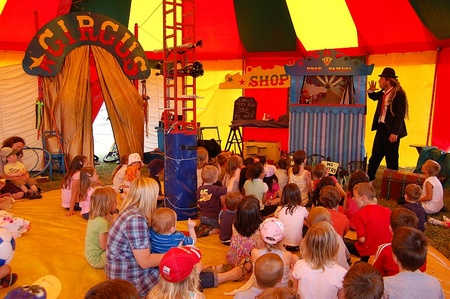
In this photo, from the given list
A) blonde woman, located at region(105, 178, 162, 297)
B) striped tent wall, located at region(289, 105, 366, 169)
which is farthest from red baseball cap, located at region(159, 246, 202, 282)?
striped tent wall, located at region(289, 105, 366, 169)

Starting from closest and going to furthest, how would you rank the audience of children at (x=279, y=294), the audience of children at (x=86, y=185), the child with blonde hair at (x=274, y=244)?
1. the audience of children at (x=279, y=294)
2. the child with blonde hair at (x=274, y=244)
3. the audience of children at (x=86, y=185)

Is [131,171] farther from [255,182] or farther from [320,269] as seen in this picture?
[320,269]

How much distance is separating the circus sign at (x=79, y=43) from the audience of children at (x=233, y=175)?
409 cm

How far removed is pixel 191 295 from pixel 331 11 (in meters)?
8.15

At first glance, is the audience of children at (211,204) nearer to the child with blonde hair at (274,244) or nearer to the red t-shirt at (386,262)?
the child with blonde hair at (274,244)

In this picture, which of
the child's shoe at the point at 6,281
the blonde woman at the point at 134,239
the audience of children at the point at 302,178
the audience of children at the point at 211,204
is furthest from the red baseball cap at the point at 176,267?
the audience of children at the point at 302,178

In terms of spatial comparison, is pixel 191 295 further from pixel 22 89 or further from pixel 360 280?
pixel 22 89

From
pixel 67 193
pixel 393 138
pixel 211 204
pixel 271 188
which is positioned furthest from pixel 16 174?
pixel 393 138

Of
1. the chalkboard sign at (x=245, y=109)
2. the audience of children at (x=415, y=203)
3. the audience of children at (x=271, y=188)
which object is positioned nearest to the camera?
the audience of children at (x=415, y=203)

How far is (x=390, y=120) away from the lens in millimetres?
6879

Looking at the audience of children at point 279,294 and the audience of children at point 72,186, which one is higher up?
the audience of children at point 279,294

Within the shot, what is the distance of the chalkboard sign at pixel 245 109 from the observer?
9812mm

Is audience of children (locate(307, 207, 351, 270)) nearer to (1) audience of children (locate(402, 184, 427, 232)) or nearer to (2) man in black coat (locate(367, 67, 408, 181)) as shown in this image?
(1) audience of children (locate(402, 184, 427, 232))

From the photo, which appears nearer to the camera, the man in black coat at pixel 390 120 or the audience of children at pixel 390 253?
the audience of children at pixel 390 253
